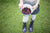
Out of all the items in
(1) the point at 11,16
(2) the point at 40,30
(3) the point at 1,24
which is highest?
(1) the point at 11,16

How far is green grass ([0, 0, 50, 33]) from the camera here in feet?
5.26

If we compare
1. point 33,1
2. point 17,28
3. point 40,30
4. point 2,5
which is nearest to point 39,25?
point 40,30

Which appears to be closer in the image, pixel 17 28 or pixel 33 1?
pixel 33 1

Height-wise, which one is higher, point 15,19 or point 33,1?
point 33,1

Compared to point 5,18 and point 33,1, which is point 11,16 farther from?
point 33,1

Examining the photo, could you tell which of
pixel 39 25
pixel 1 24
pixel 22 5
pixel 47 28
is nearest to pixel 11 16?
pixel 1 24

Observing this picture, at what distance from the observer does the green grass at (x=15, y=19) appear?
160cm

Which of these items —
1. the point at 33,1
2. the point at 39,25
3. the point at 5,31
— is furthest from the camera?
the point at 39,25

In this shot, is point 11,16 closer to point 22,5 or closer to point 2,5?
point 2,5

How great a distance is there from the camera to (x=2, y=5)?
186 cm

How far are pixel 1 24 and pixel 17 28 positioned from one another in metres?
0.33

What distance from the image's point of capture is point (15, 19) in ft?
5.61

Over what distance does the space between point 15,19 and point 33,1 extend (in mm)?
600

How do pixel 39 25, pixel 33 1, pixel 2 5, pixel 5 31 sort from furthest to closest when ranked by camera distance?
pixel 2 5, pixel 39 25, pixel 5 31, pixel 33 1
